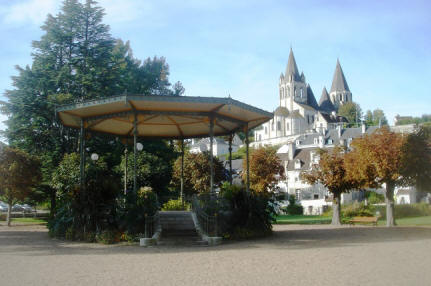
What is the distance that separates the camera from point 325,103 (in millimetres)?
154500

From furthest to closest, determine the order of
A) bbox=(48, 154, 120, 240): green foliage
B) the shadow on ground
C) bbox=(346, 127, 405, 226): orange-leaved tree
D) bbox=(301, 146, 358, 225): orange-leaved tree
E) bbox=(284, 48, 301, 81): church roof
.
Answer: bbox=(284, 48, 301, 81): church roof, bbox=(301, 146, 358, 225): orange-leaved tree, bbox=(346, 127, 405, 226): orange-leaved tree, bbox=(48, 154, 120, 240): green foliage, the shadow on ground

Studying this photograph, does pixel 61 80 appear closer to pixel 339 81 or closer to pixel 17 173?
pixel 17 173

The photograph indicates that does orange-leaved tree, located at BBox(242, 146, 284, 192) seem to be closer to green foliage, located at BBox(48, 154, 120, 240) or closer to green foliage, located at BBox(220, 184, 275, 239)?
green foliage, located at BBox(220, 184, 275, 239)

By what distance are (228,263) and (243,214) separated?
5946mm

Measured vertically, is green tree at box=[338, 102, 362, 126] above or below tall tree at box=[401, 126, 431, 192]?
above

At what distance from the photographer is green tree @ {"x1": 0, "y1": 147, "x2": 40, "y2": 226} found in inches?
1043

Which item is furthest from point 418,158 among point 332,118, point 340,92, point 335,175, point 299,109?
→ point 340,92

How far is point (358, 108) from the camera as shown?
141 m

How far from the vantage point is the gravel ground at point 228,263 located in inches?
334

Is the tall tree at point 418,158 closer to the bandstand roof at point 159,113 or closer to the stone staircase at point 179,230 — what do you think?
the bandstand roof at point 159,113

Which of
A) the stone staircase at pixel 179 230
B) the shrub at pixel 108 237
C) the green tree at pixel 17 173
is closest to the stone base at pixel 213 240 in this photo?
the stone staircase at pixel 179 230

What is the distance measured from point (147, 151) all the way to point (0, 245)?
17.6 meters

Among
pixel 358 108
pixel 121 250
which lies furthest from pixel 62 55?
pixel 358 108

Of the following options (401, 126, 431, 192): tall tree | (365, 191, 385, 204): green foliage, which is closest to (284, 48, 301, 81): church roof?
(365, 191, 385, 204): green foliage
